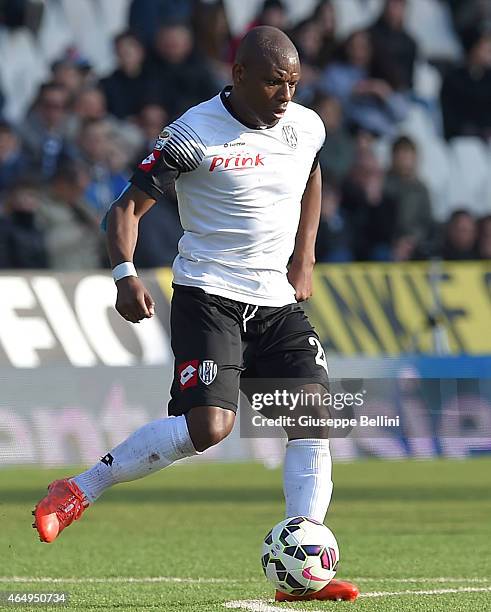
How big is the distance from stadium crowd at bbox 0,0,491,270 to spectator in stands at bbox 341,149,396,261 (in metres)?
0.02

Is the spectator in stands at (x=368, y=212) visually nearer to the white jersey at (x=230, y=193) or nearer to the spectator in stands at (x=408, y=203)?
the spectator in stands at (x=408, y=203)

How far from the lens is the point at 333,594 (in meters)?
5.82

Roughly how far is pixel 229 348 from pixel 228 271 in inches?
13.3

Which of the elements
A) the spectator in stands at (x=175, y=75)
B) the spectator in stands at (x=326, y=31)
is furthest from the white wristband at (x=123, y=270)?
the spectator in stands at (x=326, y=31)

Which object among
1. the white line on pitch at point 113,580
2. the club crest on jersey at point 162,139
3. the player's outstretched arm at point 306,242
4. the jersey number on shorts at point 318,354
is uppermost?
the club crest on jersey at point 162,139

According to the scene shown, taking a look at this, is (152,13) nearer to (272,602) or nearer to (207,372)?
(207,372)

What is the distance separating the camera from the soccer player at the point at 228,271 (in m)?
5.77

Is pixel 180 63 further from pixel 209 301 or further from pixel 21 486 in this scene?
pixel 209 301

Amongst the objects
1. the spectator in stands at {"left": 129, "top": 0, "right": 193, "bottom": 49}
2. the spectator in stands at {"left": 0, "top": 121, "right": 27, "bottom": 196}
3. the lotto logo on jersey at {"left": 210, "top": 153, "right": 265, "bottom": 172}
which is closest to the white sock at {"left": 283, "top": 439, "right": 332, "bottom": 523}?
the lotto logo on jersey at {"left": 210, "top": 153, "right": 265, "bottom": 172}

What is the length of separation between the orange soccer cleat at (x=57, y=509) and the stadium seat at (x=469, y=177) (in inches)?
510

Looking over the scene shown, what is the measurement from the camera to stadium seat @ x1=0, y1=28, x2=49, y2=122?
55.4ft

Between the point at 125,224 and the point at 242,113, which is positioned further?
the point at 242,113

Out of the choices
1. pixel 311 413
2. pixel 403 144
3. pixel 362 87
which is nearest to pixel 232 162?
pixel 311 413

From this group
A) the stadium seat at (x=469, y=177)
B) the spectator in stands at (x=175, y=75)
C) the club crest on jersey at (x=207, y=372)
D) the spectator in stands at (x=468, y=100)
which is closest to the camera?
the club crest on jersey at (x=207, y=372)
